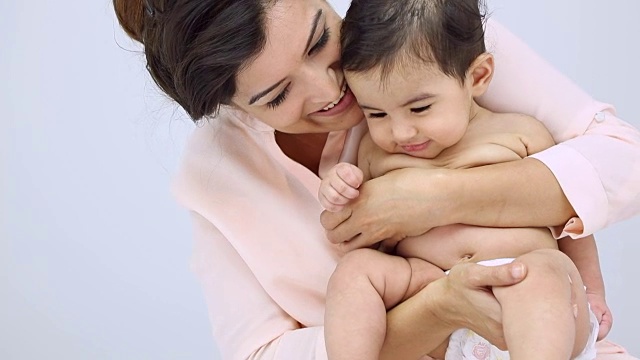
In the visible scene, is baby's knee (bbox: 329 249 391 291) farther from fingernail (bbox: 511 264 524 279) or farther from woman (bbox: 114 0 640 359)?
fingernail (bbox: 511 264 524 279)

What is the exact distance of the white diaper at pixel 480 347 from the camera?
5.57 ft

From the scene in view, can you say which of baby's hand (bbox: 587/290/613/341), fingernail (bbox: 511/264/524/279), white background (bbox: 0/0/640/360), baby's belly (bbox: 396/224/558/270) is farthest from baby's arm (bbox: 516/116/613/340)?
white background (bbox: 0/0/640/360)

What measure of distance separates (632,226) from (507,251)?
5.07ft

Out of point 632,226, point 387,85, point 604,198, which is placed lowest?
point 632,226

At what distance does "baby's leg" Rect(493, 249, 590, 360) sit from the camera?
152cm

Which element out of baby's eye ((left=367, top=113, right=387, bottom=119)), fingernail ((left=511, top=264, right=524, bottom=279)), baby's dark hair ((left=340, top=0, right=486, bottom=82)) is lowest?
fingernail ((left=511, top=264, right=524, bottom=279))

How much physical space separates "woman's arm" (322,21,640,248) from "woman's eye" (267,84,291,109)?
0.62ft

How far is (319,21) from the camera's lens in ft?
5.74

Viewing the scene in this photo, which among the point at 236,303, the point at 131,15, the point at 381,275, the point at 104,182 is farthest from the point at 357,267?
the point at 104,182

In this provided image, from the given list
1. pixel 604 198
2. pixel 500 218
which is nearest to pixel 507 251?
pixel 500 218

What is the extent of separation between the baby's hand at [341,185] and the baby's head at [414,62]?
0.08 m

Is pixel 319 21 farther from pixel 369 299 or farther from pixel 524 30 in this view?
pixel 524 30

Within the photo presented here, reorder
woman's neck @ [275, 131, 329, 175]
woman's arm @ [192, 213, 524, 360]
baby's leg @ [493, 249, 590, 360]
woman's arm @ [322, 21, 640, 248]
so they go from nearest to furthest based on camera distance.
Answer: baby's leg @ [493, 249, 590, 360] → woman's arm @ [192, 213, 524, 360] → woman's arm @ [322, 21, 640, 248] → woman's neck @ [275, 131, 329, 175]

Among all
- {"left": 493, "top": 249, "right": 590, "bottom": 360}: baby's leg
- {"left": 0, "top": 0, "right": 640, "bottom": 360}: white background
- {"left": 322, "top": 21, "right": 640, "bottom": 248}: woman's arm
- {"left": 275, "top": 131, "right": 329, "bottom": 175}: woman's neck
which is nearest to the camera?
{"left": 493, "top": 249, "right": 590, "bottom": 360}: baby's leg
